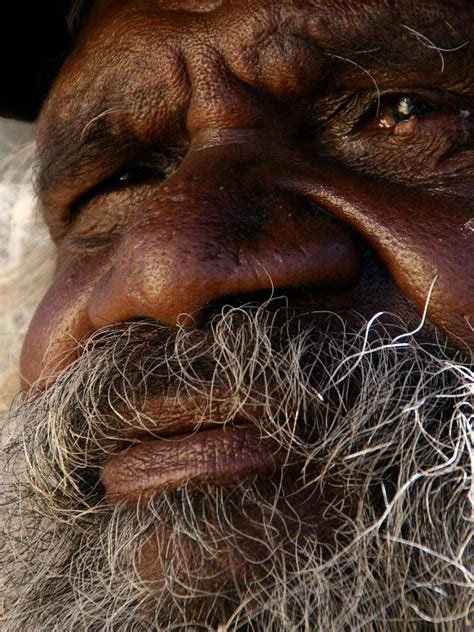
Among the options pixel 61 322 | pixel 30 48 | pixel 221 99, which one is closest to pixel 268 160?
pixel 221 99

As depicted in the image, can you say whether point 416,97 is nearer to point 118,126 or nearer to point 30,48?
point 118,126

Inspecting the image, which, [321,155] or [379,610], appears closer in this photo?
[379,610]

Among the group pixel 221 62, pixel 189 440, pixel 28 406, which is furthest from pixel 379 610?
pixel 221 62

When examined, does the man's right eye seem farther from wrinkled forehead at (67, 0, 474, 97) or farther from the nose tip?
the nose tip

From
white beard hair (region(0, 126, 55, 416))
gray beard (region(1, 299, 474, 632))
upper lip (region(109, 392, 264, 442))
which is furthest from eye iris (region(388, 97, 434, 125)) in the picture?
white beard hair (region(0, 126, 55, 416))

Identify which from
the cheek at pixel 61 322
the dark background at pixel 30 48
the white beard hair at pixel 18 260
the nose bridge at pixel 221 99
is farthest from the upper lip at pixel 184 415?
the dark background at pixel 30 48

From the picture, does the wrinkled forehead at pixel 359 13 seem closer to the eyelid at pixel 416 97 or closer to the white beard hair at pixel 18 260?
the eyelid at pixel 416 97

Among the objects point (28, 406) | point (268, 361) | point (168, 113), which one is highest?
point (168, 113)

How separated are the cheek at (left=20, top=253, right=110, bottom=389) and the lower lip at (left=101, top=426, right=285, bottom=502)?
27 cm

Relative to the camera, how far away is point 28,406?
1.28 m

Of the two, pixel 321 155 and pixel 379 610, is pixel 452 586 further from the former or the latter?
pixel 321 155

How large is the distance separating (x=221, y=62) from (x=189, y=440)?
56 centimetres

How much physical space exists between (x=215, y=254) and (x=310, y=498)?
0.29m

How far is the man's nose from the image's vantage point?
1.00 m
